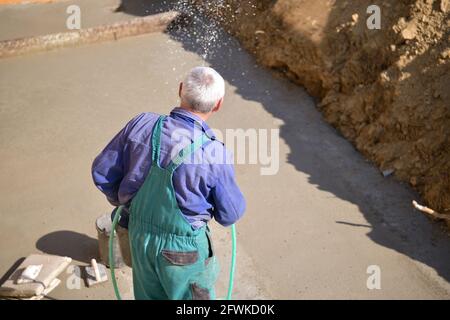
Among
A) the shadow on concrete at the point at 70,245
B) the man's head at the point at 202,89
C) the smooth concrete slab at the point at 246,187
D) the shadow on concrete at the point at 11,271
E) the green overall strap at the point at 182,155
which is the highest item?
the man's head at the point at 202,89

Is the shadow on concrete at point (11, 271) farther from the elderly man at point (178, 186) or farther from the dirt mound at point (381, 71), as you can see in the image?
the dirt mound at point (381, 71)

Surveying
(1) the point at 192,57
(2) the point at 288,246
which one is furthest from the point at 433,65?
(1) the point at 192,57

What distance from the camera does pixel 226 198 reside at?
3.29 meters

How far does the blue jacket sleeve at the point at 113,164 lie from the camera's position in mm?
3383

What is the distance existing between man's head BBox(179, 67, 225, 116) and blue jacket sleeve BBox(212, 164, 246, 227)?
13.6 inches

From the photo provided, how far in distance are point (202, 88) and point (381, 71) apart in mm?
3697

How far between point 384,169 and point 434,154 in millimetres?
483

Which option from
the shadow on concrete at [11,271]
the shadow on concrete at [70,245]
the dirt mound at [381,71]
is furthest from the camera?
the dirt mound at [381,71]

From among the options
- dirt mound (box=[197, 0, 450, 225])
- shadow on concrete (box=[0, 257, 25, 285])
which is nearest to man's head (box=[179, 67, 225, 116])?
shadow on concrete (box=[0, 257, 25, 285])

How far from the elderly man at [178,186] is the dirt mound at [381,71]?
2757 mm

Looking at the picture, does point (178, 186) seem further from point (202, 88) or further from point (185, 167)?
point (202, 88)

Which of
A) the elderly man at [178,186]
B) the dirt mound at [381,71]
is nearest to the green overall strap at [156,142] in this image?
the elderly man at [178,186]

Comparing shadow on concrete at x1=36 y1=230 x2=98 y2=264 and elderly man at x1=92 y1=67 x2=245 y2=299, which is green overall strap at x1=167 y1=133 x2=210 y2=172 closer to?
elderly man at x1=92 y1=67 x2=245 y2=299

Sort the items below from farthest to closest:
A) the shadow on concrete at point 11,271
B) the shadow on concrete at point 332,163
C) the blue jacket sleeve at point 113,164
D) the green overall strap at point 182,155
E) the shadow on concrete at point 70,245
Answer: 1. the shadow on concrete at point 332,163
2. the shadow on concrete at point 70,245
3. the shadow on concrete at point 11,271
4. the blue jacket sleeve at point 113,164
5. the green overall strap at point 182,155
